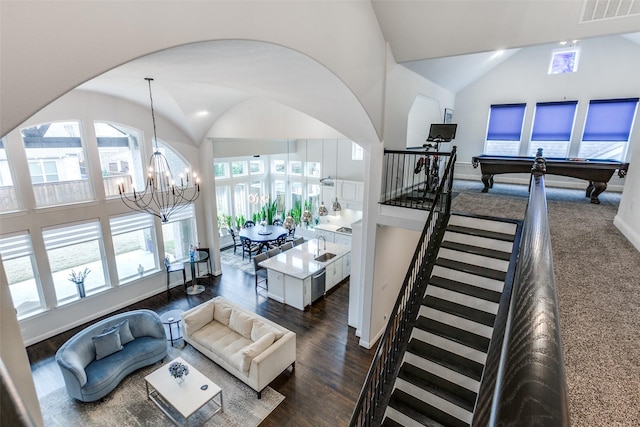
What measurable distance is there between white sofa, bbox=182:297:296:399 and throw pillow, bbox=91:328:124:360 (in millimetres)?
1152

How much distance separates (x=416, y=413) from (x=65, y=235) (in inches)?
299

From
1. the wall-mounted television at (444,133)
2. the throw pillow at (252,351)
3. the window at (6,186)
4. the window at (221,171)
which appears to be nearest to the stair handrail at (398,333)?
the wall-mounted television at (444,133)

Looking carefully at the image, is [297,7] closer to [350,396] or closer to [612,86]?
[350,396]

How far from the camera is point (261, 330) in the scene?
577cm

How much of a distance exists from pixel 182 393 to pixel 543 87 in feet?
34.0

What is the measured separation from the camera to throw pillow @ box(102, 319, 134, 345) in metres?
5.72

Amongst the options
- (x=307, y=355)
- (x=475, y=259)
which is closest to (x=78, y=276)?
(x=307, y=355)

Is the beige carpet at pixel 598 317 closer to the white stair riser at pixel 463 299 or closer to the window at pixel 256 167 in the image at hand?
the white stair riser at pixel 463 299

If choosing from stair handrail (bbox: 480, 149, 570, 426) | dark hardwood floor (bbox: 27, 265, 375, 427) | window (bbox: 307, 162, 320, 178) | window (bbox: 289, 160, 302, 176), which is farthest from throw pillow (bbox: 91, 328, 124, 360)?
window (bbox: 289, 160, 302, 176)

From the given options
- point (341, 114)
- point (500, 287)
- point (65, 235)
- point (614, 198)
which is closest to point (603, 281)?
point (500, 287)

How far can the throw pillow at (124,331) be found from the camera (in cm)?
572

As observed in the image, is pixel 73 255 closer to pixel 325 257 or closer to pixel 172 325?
pixel 172 325

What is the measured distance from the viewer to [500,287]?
4293mm

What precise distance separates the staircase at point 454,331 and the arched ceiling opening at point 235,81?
2.49 metres
